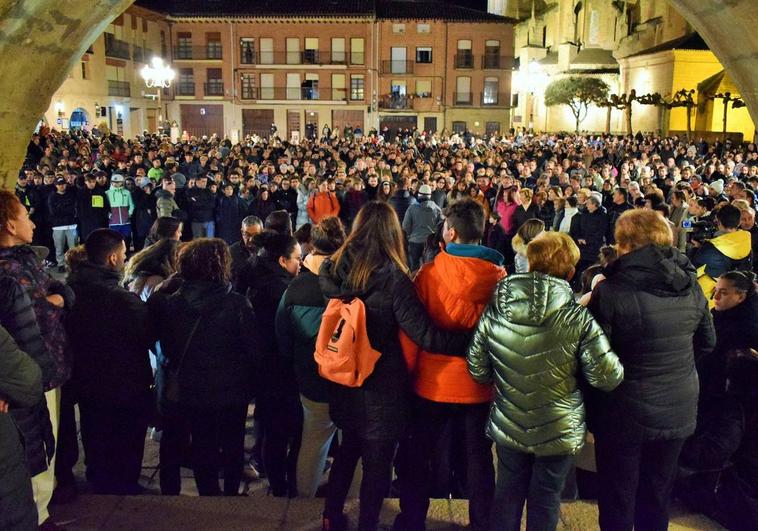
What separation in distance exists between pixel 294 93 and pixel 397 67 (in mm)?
7413

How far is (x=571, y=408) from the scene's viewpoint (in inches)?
118

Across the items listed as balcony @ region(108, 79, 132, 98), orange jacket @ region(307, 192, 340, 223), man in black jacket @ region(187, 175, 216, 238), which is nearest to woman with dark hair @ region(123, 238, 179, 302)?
orange jacket @ region(307, 192, 340, 223)

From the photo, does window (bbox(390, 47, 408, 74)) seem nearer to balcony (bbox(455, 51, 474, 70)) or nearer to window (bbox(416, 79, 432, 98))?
window (bbox(416, 79, 432, 98))

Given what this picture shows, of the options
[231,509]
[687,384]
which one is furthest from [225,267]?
[687,384]

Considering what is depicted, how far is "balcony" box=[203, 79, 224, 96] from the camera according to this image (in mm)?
48031

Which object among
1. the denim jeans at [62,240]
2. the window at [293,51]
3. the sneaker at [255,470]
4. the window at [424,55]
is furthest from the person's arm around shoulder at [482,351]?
the window at [293,51]

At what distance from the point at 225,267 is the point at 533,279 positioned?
1779mm

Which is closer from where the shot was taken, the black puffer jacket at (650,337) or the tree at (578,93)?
the black puffer jacket at (650,337)

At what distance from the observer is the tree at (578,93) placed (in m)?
42.7

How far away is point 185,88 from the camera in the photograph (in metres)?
48.3

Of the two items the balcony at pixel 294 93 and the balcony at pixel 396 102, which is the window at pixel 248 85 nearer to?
the balcony at pixel 294 93

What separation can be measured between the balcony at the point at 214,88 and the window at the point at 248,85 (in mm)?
1525

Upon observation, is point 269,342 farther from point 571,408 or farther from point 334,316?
point 571,408

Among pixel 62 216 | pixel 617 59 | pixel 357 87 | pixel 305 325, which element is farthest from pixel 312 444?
pixel 357 87
